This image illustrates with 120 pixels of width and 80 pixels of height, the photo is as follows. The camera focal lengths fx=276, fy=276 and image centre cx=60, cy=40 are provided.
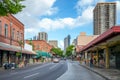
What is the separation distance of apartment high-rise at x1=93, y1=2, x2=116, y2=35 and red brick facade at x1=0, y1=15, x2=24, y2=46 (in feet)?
370

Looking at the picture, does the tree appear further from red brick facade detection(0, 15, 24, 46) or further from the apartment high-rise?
the apartment high-rise

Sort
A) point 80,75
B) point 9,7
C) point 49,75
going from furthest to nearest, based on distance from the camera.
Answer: point 80,75 < point 49,75 < point 9,7

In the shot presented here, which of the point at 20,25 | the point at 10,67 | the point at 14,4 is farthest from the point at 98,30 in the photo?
the point at 14,4

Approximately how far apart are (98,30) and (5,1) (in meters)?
167

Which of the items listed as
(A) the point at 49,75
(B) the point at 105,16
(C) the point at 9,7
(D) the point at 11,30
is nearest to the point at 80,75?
(A) the point at 49,75

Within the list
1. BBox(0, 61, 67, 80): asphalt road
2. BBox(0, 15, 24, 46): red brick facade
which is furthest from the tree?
BBox(0, 15, 24, 46): red brick facade

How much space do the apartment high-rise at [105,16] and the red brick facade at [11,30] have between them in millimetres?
112713

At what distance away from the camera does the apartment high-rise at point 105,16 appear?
178 metres

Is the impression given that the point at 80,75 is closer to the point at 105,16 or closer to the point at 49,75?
the point at 49,75

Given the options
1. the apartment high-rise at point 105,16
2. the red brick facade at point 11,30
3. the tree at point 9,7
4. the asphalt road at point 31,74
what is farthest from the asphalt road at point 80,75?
the apartment high-rise at point 105,16

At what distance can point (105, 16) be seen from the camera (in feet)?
601

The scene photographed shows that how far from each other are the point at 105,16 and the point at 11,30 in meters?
130

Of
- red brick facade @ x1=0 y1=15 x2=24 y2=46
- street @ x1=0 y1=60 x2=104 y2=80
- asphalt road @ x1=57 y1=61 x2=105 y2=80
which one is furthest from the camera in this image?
red brick facade @ x1=0 y1=15 x2=24 y2=46

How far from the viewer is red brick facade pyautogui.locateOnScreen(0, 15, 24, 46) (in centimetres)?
5291
